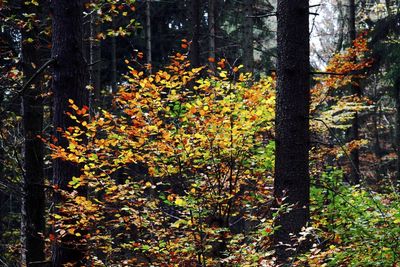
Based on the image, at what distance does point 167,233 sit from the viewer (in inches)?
197

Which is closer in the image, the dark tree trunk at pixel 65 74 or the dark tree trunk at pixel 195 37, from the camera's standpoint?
the dark tree trunk at pixel 65 74

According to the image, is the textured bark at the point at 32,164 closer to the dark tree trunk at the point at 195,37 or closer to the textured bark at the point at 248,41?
the textured bark at the point at 248,41

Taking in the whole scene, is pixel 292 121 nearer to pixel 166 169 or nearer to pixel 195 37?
pixel 166 169

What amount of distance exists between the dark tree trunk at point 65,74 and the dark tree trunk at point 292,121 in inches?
96.3

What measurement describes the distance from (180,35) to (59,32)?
1685 centimetres

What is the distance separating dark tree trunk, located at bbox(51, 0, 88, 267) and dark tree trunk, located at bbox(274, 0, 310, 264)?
2446mm

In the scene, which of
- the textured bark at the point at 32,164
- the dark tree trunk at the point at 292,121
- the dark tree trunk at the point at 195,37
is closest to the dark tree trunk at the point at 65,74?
the textured bark at the point at 32,164

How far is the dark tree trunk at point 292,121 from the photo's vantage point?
4.90m

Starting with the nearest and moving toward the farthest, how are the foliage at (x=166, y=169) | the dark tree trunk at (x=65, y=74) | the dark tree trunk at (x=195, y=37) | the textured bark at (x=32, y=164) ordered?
the foliage at (x=166, y=169) → the dark tree trunk at (x=65, y=74) → the textured bark at (x=32, y=164) → the dark tree trunk at (x=195, y=37)

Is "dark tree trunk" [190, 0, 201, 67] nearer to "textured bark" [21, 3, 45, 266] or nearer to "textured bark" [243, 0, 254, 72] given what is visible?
"textured bark" [243, 0, 254, 72]

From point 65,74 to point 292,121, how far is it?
9.08 ft

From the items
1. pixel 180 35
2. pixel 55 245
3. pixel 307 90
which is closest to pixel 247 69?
pixel 307 90

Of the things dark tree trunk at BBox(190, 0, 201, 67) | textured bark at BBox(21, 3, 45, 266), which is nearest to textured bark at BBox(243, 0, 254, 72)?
dark tree trunk at BBox(190, 0, 201, 67)

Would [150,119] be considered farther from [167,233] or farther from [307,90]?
[307,90]
